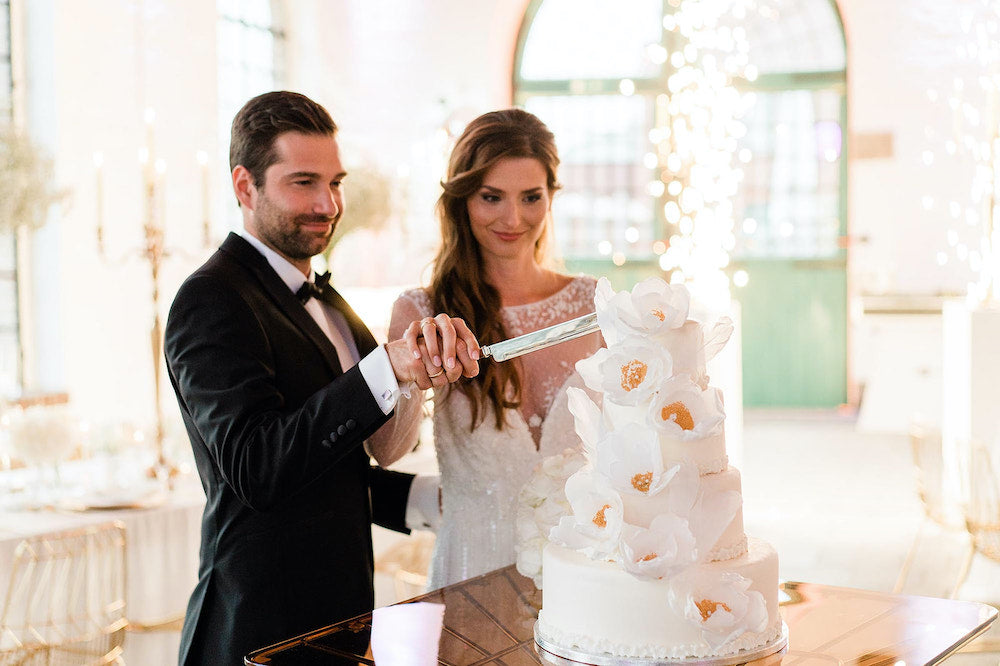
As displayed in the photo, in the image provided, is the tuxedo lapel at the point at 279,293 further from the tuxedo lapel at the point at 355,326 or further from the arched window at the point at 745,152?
the arched window at the point at 745,152

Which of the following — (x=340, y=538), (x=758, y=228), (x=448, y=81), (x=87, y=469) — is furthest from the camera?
(x=758, y=228)

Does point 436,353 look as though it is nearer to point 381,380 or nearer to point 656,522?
point 381,380

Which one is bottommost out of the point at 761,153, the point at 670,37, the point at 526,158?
the point at 526,158

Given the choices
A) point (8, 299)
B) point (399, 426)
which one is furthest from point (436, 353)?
point (8, 299)

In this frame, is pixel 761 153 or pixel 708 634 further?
pixel 761 153

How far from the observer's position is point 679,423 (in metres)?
1.63

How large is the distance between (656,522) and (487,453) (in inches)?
43.2

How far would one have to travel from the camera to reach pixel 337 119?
9680 mm

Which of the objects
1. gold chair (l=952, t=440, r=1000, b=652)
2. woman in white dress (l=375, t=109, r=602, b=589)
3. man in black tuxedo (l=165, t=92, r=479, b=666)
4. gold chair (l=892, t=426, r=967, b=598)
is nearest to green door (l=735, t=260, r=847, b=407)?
gold chair (l=892, t=426, r=967, b=598)

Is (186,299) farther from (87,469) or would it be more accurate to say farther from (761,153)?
(761,153)

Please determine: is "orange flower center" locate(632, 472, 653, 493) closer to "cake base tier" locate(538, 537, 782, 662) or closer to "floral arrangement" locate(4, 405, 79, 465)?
"cake base tier" locate(538, 537, 782, 662)

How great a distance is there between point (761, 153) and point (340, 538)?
9.80 metres

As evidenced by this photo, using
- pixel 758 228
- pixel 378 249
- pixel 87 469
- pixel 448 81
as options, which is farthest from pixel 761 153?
pixel 87 469

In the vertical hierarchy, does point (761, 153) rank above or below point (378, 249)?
above
